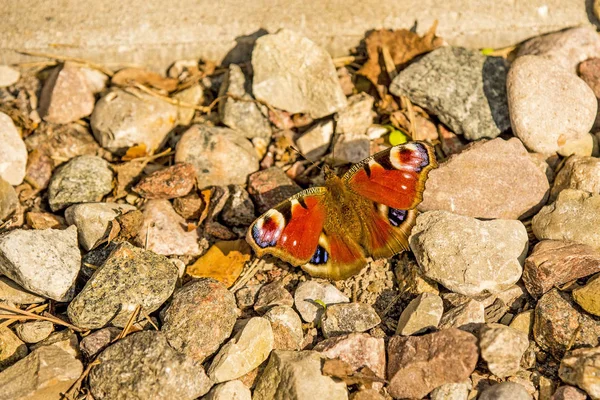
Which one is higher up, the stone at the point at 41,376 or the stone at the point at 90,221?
the stone at the point at 90,221

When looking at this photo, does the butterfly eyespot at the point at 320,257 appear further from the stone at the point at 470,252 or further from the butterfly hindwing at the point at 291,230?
the stone at the point at 470,252

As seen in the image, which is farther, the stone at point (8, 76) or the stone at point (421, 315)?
the stone at point (8, 76)

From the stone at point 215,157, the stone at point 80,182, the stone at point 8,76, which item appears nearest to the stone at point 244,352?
the stone at point 215,157

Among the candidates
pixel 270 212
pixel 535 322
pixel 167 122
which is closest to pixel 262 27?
pixel 167 122

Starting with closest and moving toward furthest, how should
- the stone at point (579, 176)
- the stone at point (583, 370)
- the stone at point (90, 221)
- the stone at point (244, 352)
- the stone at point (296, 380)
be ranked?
1. the stone at point (583, 370)
2. the stone at point (296, 380)
3. the stone at point (244, 352)
4. the stone at point (579, 176)
5. the stone at point (90, 221)

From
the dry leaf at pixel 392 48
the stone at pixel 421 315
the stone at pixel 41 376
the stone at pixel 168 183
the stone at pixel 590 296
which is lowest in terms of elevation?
the stone at pixel 41 376

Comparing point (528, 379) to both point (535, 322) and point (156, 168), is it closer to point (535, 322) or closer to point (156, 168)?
point (535, 322)
